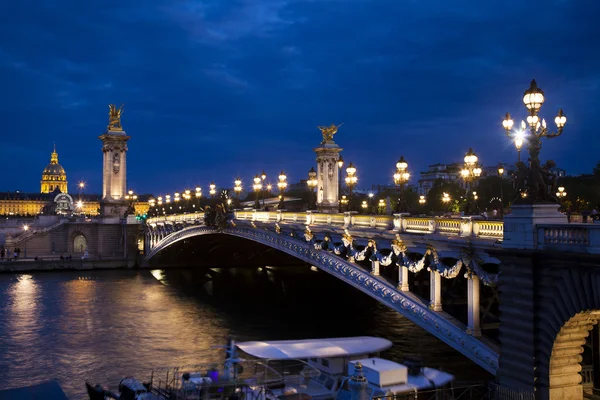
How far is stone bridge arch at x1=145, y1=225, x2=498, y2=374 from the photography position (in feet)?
58.9

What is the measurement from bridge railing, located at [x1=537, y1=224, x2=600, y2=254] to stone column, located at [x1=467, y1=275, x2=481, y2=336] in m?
4.20

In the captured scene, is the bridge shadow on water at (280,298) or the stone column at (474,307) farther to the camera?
the bridge shadow on water at (280,298)

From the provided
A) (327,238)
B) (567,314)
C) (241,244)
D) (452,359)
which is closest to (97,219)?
(241,244)

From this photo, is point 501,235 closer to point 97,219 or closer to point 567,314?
point 567,314

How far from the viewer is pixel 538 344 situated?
14367 millimetres

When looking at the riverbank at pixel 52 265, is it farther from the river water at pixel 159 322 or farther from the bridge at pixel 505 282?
the bridge at pixel 505 282

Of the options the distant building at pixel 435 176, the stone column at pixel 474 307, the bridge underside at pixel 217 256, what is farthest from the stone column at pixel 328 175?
the distant building at pixel 435 176

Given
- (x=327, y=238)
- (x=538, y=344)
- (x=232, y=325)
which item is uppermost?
(x=327, y=238)

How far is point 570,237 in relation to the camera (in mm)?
13586

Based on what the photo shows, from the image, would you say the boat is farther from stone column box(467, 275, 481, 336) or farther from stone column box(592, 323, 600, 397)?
stone column box(592, 323, 600, 397)

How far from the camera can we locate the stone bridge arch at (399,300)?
17953 mm

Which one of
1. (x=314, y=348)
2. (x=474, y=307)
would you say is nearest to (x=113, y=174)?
(x=314, y=348)

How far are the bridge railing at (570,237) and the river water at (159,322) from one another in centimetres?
1028

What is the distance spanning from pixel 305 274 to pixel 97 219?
30886 millimetres
